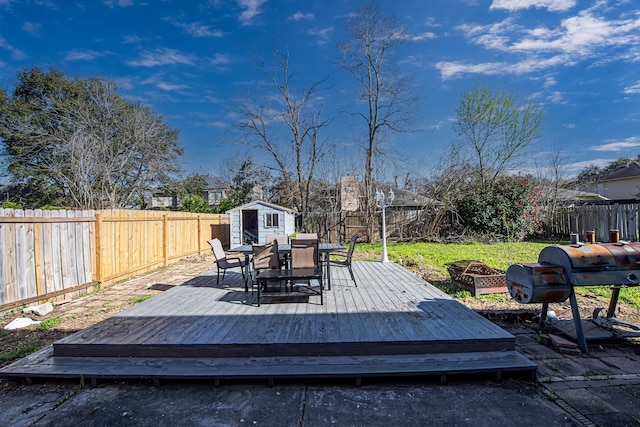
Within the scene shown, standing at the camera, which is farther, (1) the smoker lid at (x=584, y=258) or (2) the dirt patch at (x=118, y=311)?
(2) the dirt patch at (x=118, y=311)

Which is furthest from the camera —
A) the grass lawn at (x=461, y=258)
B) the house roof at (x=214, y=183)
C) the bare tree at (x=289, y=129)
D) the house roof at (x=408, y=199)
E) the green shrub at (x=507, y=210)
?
the house roof at (x=214, y=183)

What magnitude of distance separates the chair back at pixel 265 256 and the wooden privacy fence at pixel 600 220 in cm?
1221

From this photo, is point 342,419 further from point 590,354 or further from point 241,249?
point 241,249

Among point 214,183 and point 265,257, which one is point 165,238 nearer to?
point 265,257

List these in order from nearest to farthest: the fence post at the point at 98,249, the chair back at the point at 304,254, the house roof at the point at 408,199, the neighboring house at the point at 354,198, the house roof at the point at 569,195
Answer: the chair back at the point at 304,254
the fence post at the point at 98,249
the house roof at the point at 408,199
the house roof at the point at 569,195
the neighboring house at the point at 354,198

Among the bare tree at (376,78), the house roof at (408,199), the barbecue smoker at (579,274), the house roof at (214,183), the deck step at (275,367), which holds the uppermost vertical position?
the bare tree at (376,78)

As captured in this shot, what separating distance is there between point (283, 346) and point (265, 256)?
6.70ft

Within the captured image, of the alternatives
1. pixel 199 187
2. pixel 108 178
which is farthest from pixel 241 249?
pixel 199 187

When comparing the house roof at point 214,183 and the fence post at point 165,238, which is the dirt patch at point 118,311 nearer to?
the fence post at point 165,238

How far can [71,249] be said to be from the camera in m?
5.73

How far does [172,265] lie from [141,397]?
→ 24.7 feet

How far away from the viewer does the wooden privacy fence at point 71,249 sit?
4656 mm

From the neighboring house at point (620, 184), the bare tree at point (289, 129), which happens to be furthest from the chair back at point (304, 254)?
the neighboring house at point (620, 184)

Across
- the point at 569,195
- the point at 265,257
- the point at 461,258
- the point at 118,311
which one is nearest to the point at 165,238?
the point at 118,311
